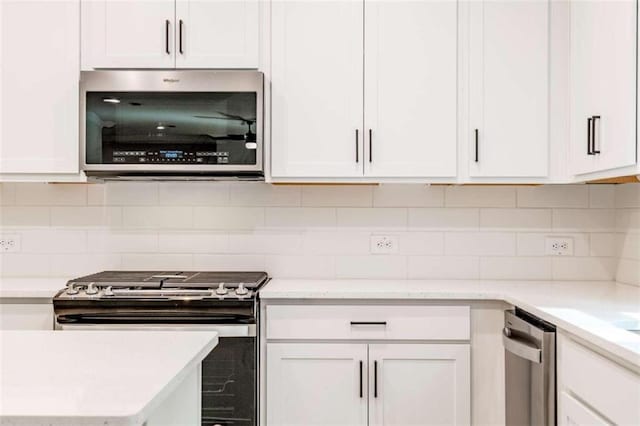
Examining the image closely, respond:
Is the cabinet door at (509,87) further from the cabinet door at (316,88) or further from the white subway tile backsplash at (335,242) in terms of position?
the white subway tile backsplash at (335,242)

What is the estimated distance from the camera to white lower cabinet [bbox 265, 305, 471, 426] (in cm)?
217

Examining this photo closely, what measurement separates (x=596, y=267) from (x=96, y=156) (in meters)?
2.41

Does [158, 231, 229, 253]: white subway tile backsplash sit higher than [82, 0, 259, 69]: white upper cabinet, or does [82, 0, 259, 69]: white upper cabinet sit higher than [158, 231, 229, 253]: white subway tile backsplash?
[82, 0, 259, 69]: white upper cabinet

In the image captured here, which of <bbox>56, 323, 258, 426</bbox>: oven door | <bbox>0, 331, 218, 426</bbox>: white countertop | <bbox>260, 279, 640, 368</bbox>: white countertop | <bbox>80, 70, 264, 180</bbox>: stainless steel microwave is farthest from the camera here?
<bbox>80, 70, 264, 180</bbox>: stainless steel microwave

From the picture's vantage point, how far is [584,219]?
2.63 m

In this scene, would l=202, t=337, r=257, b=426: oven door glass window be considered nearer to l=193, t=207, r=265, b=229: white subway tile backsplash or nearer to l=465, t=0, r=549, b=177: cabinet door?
l=193, t=207, r=265, b=229: white subway tile backsplash

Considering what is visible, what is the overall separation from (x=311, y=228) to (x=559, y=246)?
4.03 feet

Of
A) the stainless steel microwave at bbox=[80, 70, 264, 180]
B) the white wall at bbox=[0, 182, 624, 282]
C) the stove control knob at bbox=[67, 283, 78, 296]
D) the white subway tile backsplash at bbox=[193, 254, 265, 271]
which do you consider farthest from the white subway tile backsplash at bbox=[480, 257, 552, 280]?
the stove control knob at bbox=[67, 283, 78, 296]

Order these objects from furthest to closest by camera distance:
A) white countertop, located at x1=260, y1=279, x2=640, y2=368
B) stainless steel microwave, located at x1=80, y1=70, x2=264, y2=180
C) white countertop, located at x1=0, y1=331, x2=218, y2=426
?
stainless steel microwave, located at x1=80, y1=70, x2=264, y2=180
white countertop, located at x1=260, y1=279, x2=640, y2=368
white countertop, located at x1=0, y1=331, x2=218, y2=426

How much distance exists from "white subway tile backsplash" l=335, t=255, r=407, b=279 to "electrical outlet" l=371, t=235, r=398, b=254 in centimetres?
3

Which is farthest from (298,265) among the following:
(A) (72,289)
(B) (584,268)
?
(B) (584,268)

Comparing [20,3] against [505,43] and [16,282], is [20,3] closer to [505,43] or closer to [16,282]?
[16,282]

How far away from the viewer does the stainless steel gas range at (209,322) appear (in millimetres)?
2133

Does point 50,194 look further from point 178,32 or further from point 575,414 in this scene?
point 575,414
